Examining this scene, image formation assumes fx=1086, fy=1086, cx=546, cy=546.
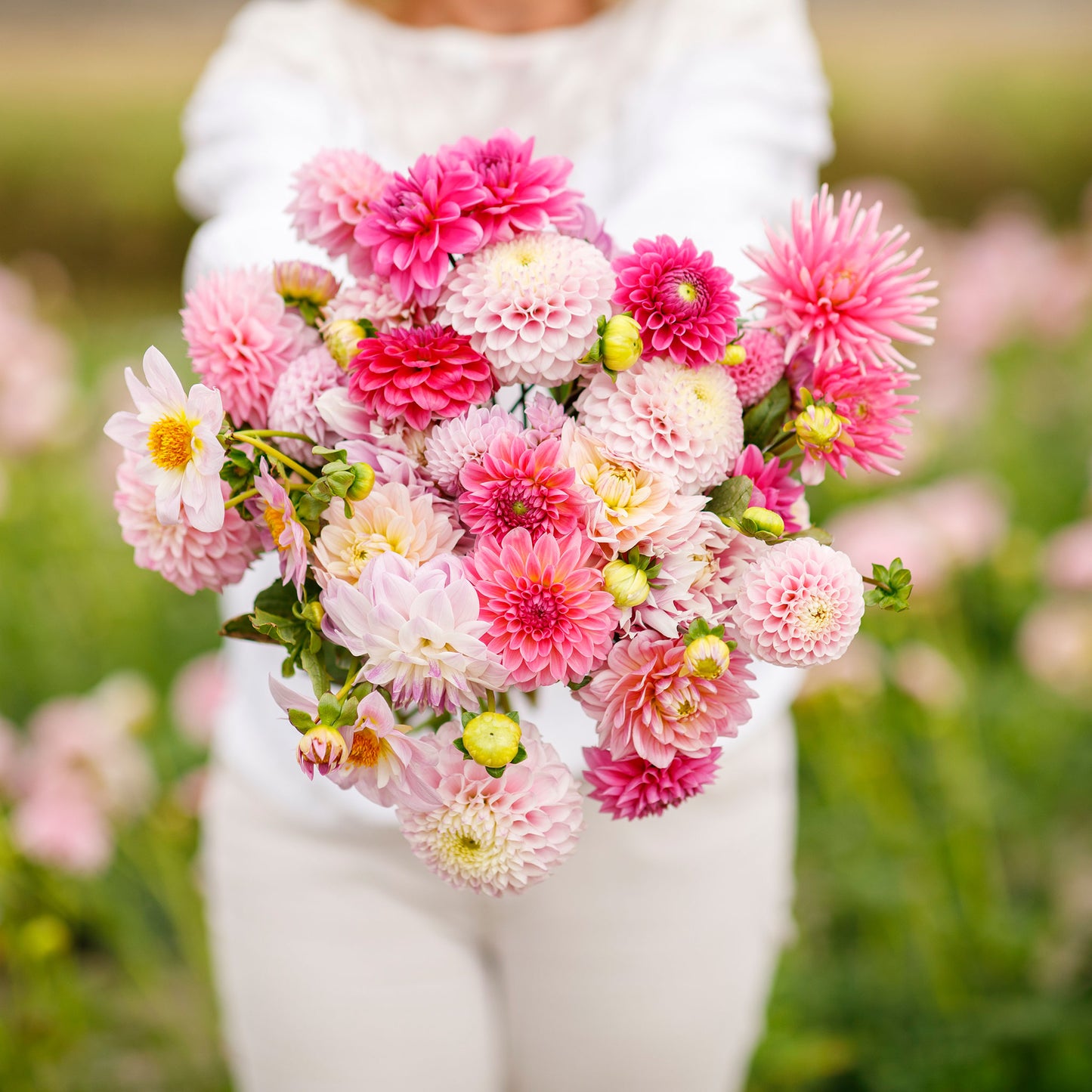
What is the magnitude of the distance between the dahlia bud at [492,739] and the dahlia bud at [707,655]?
67mm

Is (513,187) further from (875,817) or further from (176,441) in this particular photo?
Answer: (875,817)

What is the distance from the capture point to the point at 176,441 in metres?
0.40

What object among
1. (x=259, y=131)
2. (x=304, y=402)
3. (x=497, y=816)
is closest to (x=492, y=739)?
(x=497, y=816)

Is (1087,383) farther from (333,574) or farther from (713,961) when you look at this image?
(333,574)

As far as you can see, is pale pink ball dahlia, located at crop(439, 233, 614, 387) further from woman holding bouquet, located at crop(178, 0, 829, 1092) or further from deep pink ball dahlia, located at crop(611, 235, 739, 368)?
woman holding bouquet, located at crop(178, 0, 829, 1092)

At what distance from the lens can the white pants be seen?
644 mm

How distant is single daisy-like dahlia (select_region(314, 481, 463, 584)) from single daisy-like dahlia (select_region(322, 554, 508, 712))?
0.01 meters

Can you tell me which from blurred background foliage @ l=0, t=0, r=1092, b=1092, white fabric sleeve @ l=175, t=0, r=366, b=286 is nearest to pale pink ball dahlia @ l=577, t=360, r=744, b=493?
white fabric sleeve @ l=175, t=0, r=366, b=286

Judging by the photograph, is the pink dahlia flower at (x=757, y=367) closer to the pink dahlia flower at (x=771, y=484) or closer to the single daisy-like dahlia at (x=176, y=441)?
the pink dahlia flower at (x=771, y=484)

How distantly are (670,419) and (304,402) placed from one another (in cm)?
14

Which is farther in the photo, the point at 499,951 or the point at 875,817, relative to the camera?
the point at 875,817

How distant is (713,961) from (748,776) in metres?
0.13

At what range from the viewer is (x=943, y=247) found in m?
1.99

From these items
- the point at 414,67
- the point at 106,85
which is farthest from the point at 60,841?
the point at 106,85
